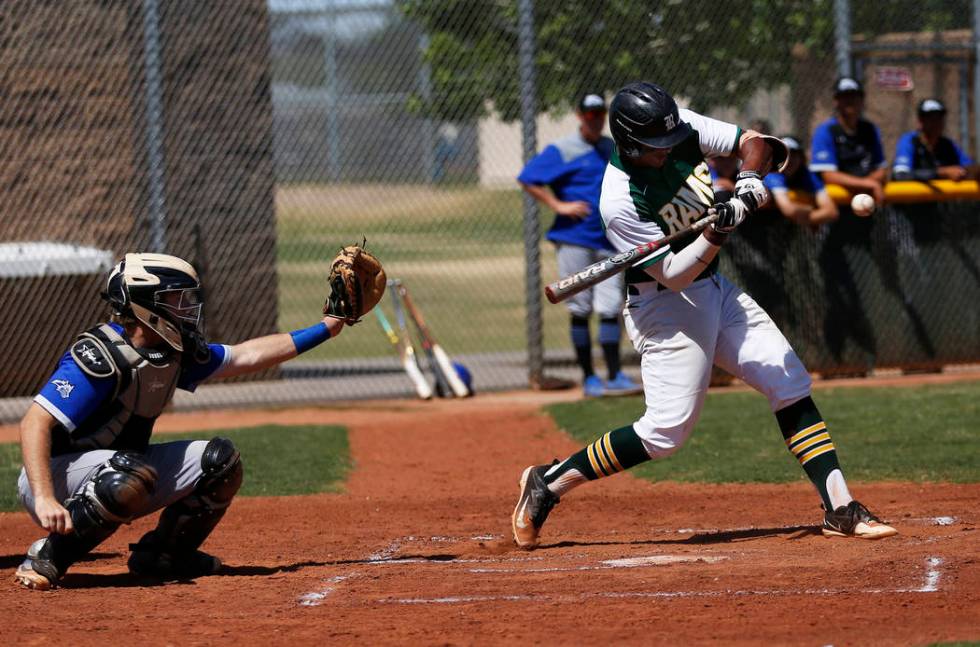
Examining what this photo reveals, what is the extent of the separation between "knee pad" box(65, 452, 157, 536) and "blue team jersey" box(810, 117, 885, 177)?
21.9 feet

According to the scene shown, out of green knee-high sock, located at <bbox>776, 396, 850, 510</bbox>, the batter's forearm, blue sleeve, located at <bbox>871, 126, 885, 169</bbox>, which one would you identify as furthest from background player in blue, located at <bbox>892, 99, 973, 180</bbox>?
green knee-high sock, located at <bbox>776, 396, 850, 510</bbox>

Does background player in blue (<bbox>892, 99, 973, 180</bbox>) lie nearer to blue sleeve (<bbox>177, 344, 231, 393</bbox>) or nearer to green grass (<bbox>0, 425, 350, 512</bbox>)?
green grass (<bbox>0, 425, 350, 512</bbox>)

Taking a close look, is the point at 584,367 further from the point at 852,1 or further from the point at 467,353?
the point at 852,1

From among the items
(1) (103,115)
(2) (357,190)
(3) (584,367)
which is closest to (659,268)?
(3) (584,367)

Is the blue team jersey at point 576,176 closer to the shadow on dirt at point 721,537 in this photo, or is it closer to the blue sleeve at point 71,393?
the shadow on dirt at point 721,537

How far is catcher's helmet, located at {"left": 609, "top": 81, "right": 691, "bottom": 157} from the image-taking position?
531 cm

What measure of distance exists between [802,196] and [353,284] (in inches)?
228

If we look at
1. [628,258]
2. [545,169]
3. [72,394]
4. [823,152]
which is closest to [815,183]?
[823,152]

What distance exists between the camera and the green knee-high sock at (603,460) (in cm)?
558

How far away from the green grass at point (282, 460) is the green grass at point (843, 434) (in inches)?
60.6

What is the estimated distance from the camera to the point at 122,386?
5000mm

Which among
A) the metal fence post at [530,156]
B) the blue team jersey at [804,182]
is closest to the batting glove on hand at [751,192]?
the blue team jersey at [804,182]

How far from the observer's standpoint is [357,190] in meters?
13.9

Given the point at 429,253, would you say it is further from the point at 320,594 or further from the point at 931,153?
the point at 320,594
